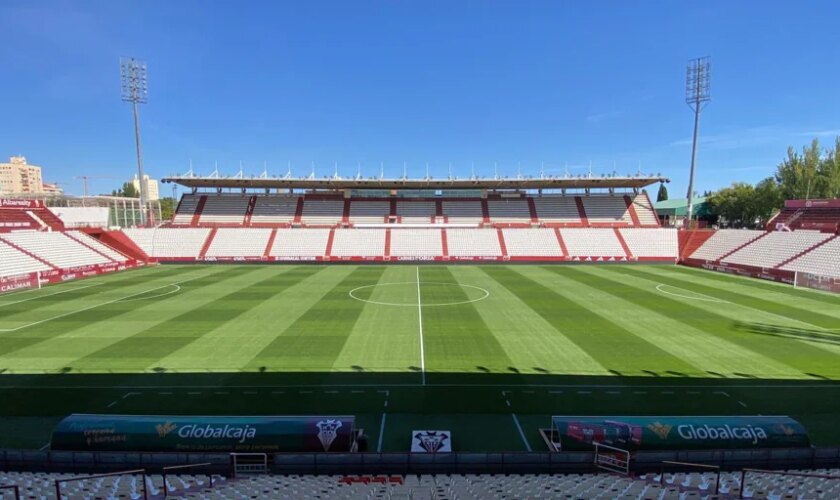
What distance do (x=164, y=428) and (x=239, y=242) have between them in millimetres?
44820

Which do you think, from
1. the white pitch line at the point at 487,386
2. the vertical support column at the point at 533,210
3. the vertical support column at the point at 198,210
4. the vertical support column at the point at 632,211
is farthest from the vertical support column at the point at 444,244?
the white pitch line at the point at 487,386

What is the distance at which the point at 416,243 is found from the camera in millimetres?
52188

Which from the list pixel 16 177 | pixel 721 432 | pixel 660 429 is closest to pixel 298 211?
pixel 660 429

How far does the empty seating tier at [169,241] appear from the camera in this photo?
49000mm

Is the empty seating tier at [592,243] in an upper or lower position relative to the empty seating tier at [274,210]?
lower

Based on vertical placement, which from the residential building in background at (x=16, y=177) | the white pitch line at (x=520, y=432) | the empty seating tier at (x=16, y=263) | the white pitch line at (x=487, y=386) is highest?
the residential building in background at (x=16, y=177)

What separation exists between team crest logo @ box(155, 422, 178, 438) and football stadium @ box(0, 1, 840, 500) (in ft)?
0.15

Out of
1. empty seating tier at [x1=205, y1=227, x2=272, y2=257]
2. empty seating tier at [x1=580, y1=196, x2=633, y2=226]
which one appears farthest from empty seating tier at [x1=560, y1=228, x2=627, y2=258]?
empty seating tier at [x1=205, y1=227, x2=272, y2=257]

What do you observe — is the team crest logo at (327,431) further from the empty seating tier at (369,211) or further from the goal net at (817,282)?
the empty seating tier at (369,211)

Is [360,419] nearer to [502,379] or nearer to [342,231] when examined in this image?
[502,379]

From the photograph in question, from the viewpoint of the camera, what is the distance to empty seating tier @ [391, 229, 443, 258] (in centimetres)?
5003

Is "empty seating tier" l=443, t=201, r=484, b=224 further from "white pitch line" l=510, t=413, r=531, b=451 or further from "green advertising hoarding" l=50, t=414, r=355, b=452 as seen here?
"green advertising hoarding" l=50, t=414, r=355, b=452

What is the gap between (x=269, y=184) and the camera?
57281 mm

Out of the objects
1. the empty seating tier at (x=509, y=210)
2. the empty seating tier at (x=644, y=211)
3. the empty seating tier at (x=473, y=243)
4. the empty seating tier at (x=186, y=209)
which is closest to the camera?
the empty seating tier at (x=473, y=243)
